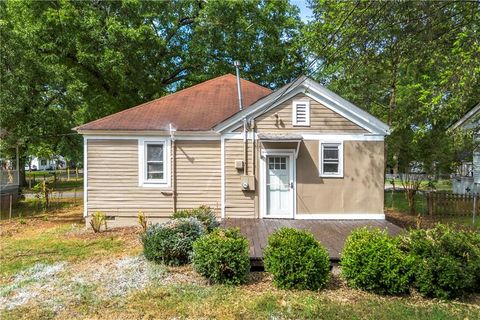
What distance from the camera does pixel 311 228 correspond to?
30.2 feet

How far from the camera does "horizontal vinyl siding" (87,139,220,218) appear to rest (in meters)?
11.0

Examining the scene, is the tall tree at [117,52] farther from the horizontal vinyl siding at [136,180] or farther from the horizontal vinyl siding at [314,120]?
the horizontal vinyl siding at [314,120]

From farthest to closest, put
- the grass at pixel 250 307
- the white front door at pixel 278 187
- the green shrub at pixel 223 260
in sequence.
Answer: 1. the white front door at pixel 278 187
2. the green shrub at pixel 223 260
3. the grass at pixel 250 307

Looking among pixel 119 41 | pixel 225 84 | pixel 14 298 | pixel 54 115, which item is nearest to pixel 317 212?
pixel 225 84

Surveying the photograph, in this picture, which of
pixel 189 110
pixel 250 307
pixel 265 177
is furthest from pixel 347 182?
pixel 250 307

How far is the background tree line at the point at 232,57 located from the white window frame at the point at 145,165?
16.9 ft

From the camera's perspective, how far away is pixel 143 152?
1096 centimetres

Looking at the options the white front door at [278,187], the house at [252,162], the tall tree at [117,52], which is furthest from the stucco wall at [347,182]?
the tall tree at [117,52]

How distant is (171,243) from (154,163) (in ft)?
15.0

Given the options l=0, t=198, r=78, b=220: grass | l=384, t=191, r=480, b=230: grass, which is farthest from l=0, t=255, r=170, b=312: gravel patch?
l=384, t=191, r=480, b=230: grass

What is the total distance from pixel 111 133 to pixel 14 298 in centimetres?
632

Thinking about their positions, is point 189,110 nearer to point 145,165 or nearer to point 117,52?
point 145,165

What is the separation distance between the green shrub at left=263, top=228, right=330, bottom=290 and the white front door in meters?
4.73

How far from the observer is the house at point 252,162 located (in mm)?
10383
